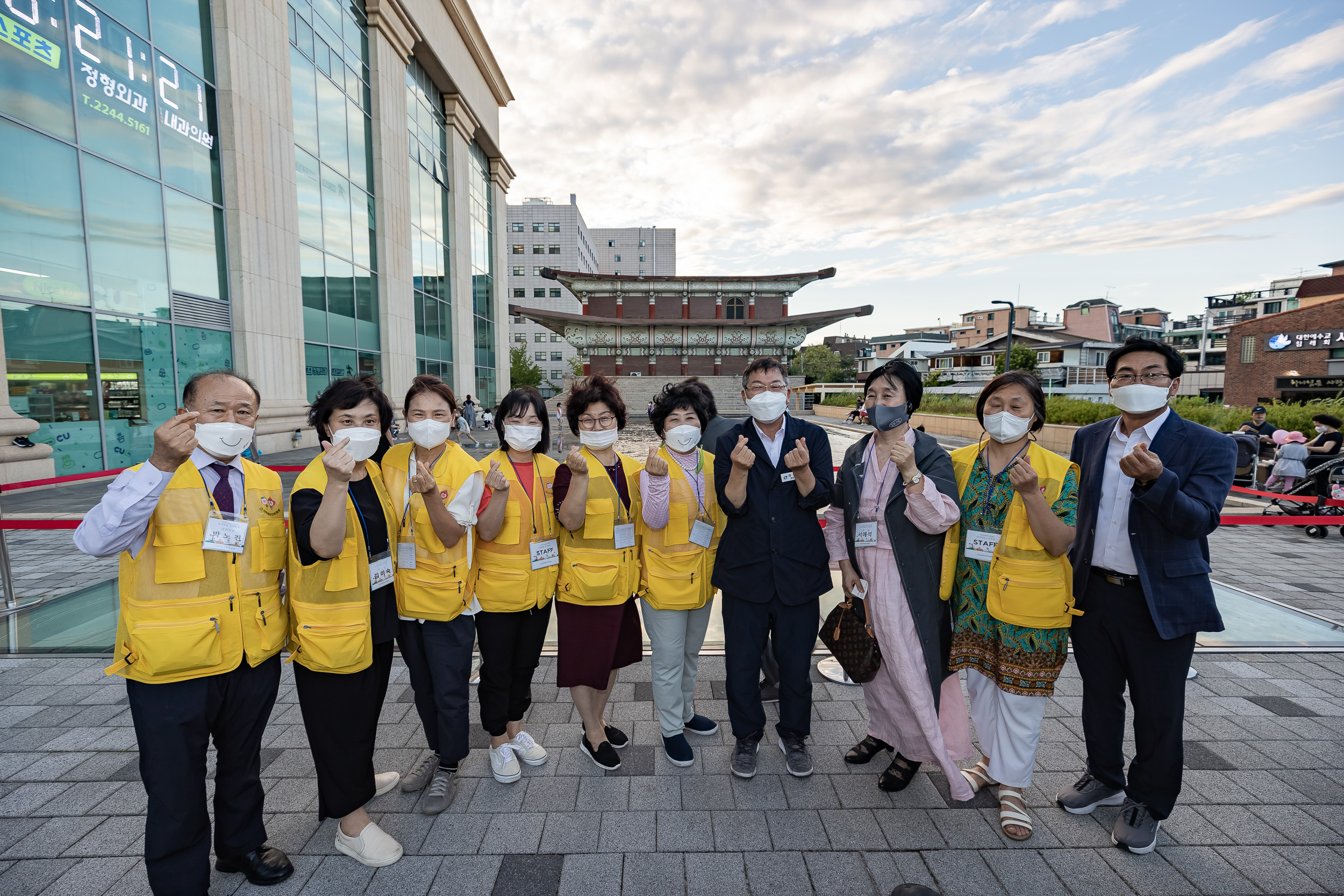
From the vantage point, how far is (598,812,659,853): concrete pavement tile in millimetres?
2439

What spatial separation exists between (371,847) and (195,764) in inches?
30.4

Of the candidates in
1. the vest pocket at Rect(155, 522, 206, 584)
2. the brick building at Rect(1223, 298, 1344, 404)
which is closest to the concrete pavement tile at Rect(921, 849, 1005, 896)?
the vest pocket at Rect(155, 522, 206, 584)

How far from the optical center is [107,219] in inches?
409

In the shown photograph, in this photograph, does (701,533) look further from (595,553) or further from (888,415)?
(888,415)

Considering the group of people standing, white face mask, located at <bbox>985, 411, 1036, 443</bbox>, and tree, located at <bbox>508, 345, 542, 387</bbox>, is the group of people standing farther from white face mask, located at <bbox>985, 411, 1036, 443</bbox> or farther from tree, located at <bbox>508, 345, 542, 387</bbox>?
tree, located at <bbox>508, 345, 542, 387</bbox>

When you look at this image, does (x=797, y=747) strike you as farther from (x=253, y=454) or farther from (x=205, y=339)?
(x=205, y=339)

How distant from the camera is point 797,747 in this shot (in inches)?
117

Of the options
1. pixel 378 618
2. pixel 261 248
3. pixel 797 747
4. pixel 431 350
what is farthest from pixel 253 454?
pixel 431 350

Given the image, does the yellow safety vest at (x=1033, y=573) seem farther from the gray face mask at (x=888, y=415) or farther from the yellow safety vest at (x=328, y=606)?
the yellow safety vest at (x=328, y=606)

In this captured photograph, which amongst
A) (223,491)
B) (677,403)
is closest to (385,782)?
(223,491)

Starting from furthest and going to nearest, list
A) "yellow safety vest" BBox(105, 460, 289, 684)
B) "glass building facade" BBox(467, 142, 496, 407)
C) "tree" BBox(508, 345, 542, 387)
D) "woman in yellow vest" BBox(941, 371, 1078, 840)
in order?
"tree" BBox(508, 345, 542, 387) → "glass building facade" BBox(467, 142, 496, 407) → "woman in yellow vest" BBox(941, 371, 1078, 840) → "yellow safety vest" BBox(105, 460, 289, 684)

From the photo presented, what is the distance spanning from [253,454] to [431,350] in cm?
2232

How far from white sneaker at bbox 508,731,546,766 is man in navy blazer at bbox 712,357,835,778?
1.03 m

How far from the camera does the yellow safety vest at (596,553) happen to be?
2906mm
